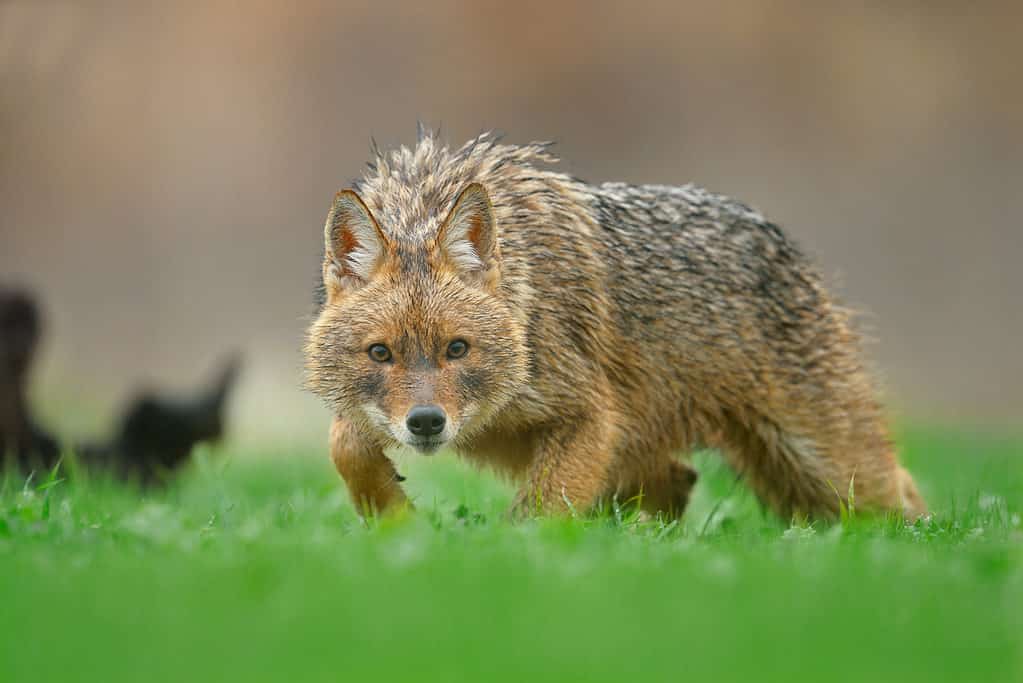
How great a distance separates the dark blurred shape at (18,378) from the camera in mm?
9906

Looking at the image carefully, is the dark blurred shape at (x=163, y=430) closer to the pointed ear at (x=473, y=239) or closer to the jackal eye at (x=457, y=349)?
the pointed ear at (x=473, y=239)

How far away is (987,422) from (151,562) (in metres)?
13.5

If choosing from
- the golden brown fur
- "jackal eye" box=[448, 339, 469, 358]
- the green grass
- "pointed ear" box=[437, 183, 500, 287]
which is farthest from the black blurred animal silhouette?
"jackal eye" box=[448, 339, 469, 358]

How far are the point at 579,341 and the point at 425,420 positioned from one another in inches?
46.1

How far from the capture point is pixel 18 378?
10.1m

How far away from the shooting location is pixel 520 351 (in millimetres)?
6461

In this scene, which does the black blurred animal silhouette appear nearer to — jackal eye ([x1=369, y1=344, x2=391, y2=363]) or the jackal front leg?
the jackal front leg

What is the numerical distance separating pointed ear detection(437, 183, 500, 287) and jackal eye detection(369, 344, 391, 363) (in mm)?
544

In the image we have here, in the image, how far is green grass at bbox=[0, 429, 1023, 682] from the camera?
3.85m

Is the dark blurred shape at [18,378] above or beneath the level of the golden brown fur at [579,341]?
beneath

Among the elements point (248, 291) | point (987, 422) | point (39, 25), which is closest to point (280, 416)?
point (248, 291)

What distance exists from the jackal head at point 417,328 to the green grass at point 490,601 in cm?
59

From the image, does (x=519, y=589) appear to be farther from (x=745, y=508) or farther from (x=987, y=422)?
(x=987, y=422)

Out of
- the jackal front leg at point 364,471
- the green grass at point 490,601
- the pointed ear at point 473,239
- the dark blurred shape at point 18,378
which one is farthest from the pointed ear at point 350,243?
the dark blurred shape at point 18,378
